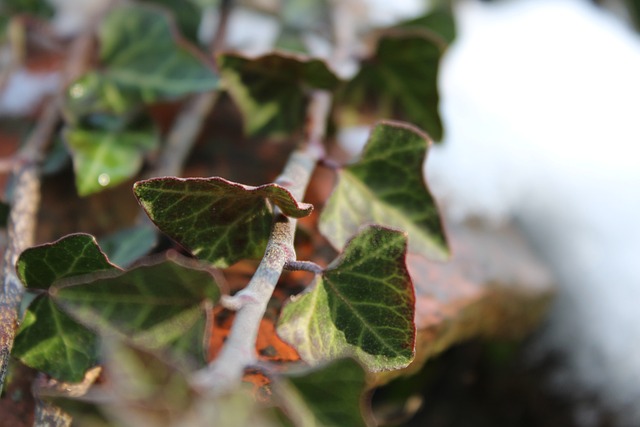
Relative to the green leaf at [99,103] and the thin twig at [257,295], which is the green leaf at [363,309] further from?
the green leaf at [99,103]

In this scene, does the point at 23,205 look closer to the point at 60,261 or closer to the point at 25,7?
the point at 60,261

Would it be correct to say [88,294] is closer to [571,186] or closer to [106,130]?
[106,130]

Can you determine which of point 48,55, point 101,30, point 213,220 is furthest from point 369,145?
point 48,55

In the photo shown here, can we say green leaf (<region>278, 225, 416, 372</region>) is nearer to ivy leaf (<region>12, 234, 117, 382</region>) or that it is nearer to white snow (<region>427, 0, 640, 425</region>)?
ivy leaf (<region>12, 234, 117, 382</region>)

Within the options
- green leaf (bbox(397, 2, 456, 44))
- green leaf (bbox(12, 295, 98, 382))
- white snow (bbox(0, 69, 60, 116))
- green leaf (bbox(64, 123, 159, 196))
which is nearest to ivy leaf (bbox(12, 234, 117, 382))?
green leaf (bbox(12, 295, 98, 382))

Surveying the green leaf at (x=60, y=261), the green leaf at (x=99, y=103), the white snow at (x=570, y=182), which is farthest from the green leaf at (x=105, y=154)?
the white snow at (x=570, y=182)
